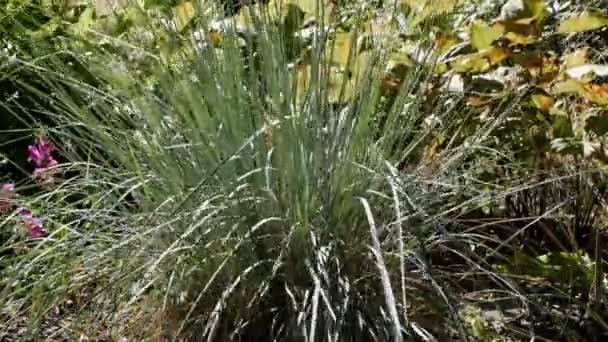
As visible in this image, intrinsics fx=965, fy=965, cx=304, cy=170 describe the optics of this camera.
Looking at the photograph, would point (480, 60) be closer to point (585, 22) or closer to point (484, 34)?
point (484, 34)

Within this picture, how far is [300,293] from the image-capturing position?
2238 mm

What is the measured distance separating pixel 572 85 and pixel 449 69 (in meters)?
0.45

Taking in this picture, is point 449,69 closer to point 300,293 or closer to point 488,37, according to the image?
point 488,37

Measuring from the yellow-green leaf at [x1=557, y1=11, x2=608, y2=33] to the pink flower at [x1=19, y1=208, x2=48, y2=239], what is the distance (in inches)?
62.1

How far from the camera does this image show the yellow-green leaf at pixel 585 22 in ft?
8.59

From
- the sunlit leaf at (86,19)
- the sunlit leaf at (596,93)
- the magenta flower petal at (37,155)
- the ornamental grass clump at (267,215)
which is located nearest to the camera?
the ornamental grass clump at (267,215)

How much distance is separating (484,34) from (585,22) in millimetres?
279

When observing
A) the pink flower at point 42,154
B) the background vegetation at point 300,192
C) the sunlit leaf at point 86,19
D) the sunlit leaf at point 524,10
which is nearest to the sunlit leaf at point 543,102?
the background vegetation at point 300,192

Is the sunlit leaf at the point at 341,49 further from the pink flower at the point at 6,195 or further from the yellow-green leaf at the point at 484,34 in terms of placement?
the pink flower at the point at 6,195

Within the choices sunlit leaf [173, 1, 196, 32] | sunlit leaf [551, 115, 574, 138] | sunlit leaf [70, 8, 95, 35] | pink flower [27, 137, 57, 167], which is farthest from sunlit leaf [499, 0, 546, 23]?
sunlit leaf [70, 8, 95, 35]

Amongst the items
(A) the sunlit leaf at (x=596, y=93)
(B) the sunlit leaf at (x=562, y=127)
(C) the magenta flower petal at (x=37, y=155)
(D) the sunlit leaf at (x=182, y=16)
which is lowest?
(C) the magenta flower petal at (x=37, y=155)

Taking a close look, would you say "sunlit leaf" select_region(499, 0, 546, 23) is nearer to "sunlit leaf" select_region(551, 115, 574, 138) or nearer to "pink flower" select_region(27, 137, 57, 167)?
"sunlit leaf" select_region(551, 115, 574, 138)

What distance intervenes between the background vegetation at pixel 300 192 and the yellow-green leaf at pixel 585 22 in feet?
0.03

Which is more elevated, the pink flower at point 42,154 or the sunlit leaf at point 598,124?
the sunlit leaf at point 598,124
